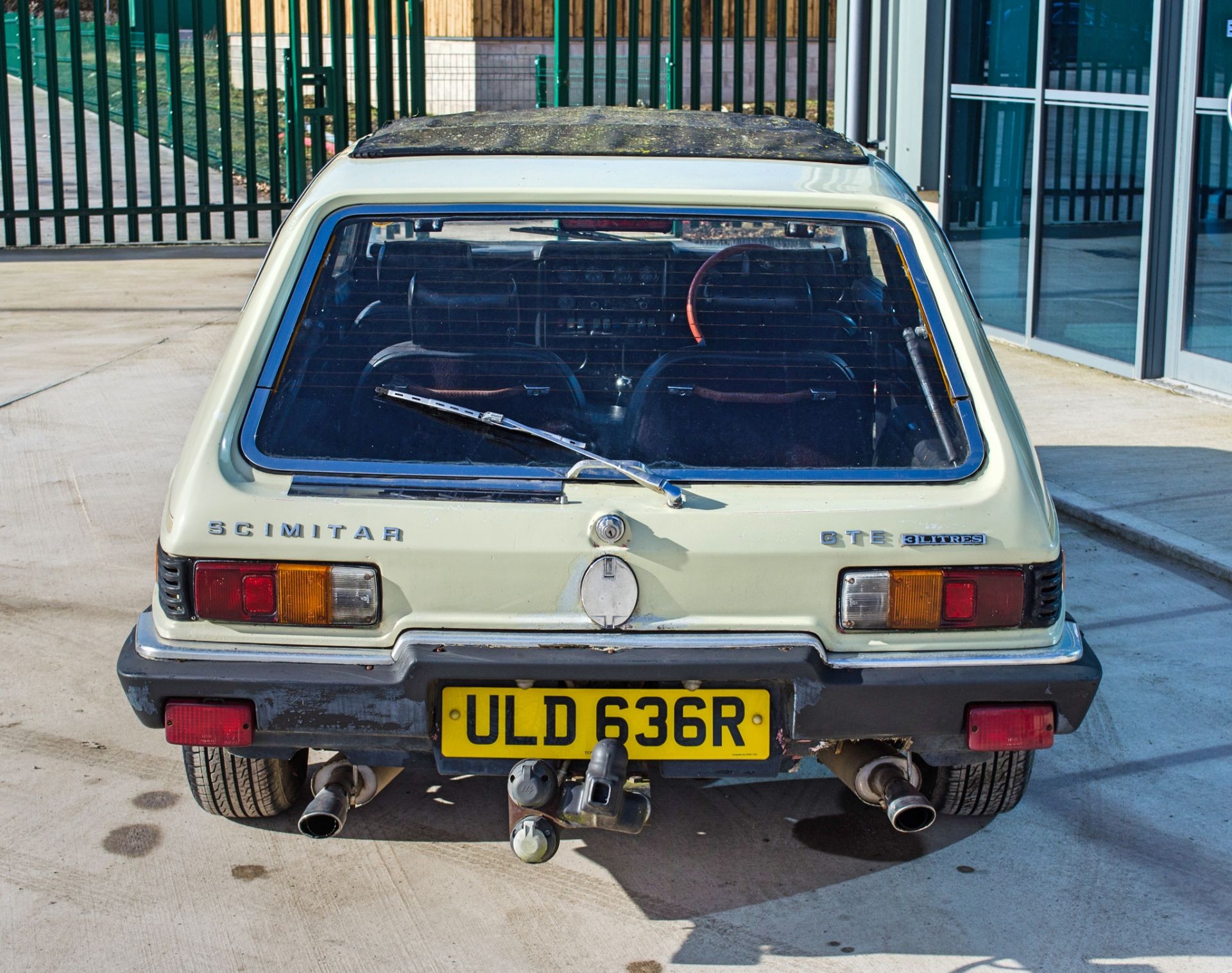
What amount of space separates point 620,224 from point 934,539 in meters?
1.04

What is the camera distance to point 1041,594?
3.06 metres

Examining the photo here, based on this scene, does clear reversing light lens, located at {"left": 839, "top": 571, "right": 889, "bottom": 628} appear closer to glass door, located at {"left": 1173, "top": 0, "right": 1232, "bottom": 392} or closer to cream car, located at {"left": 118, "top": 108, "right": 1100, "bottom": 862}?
cream car, located at {"left": 118, "top": 108, "right": 1100, "bottom": 862}

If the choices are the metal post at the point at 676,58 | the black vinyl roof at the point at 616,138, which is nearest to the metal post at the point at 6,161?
the metal post at the point at 676,58

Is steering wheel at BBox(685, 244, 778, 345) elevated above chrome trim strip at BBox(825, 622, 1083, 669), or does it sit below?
above

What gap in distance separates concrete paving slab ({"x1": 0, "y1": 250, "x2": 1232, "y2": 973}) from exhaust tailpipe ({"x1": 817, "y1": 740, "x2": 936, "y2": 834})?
311 mm

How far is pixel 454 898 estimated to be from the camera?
11.1ft

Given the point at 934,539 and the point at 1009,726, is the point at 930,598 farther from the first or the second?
the point at 1009,726

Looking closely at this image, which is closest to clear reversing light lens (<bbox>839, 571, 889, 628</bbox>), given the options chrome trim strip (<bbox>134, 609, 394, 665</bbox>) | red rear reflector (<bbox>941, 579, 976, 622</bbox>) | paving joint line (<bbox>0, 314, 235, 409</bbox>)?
red rear reflector (<bbox>941, 579, 976, 622</bbox>)

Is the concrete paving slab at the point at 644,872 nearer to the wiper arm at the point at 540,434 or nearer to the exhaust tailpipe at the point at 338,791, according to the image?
the exhaust tailpipe at the point at 338,791

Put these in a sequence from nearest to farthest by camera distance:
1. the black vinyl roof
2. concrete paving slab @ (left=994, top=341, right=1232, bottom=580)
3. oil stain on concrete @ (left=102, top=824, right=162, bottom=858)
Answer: oil stain on concrete @ (left=102, top=824, right=162, bottom=858) < the black vinyl roof < concrete paving slab @ (left=994, top=341, right=1232, bottom=580)

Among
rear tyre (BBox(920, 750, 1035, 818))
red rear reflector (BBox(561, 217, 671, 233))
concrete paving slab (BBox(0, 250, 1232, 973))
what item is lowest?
concrete paving slab (BBox(0, 250, 1232, 973))

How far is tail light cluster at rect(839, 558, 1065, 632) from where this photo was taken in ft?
9.85

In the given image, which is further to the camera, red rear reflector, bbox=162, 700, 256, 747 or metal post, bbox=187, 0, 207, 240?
metal post, bbox=187, 0, 207, 240

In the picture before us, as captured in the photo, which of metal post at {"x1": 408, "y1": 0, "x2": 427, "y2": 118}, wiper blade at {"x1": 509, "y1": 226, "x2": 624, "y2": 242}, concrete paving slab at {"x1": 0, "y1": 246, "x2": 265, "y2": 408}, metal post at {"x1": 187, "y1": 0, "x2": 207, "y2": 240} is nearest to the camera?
wiper blade at {"x1": 509, "y1": 226, "x2": 624, "y2": 242}
